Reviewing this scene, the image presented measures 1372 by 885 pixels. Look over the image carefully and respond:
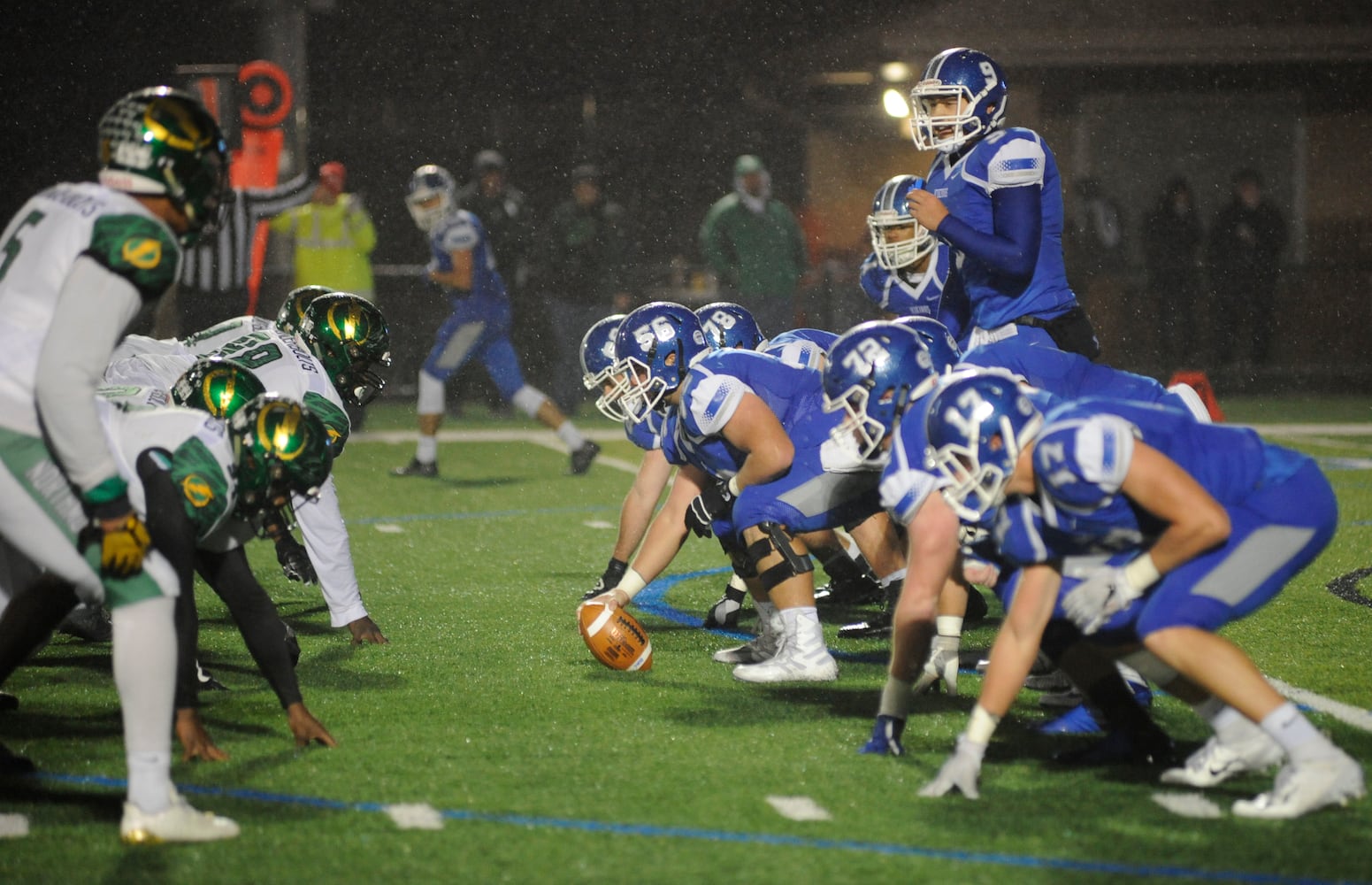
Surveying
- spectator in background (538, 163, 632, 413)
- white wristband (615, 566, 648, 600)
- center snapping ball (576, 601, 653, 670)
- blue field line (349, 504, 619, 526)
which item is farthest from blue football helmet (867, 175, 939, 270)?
spectator in background (538, 163, 632, 413)

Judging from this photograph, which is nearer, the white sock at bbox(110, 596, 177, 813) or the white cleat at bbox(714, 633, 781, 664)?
the white sock at bbox(110, 596, 177, 813)

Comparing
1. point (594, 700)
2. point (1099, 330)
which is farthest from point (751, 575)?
point (1099, 330)

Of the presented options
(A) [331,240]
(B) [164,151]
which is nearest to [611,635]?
(B) [164,151]

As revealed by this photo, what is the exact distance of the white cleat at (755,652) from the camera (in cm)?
611

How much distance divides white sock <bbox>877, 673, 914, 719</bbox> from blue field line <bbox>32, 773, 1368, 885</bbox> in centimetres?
80

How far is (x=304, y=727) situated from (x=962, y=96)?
3129mm

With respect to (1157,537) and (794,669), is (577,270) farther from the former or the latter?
(1157,537)

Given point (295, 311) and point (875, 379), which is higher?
point (295, 311)

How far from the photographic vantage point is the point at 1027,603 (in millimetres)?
4211

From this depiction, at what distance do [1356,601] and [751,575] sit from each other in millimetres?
2983

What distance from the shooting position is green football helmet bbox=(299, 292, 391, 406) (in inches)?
258

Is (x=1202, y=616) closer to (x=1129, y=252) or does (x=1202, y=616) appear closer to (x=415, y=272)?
(x=415, y=272)

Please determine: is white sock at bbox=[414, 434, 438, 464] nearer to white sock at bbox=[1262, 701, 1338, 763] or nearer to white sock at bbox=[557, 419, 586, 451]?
white sock at bbox=[557, 419, 586, 451]

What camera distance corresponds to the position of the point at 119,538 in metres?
3.84
